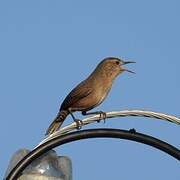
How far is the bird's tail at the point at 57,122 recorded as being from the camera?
760cm

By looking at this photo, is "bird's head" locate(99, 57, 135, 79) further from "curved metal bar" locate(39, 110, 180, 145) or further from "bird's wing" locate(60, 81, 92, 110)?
"curved metal bar" locate(39, 110, 180, 145)

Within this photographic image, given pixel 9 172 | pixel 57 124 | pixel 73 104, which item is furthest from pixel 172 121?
pixel 73 104

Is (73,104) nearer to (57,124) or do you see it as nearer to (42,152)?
(57,124)

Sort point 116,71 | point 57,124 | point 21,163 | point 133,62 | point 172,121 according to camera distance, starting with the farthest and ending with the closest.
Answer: point 116,71
point 133,62
point 57,124
point 172,121
point 21,163

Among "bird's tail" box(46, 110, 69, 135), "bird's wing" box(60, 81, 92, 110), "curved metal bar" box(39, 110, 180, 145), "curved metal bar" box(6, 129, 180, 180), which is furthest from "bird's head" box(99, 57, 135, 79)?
"curved metal bar" box(6, 129, 180, 180)

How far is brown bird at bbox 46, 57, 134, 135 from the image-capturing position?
29.0 feet

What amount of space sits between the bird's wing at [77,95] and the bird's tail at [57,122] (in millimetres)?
124

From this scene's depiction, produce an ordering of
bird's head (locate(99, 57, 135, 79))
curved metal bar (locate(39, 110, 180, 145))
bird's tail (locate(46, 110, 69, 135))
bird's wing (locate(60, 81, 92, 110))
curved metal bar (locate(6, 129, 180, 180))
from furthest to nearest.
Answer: bird's head (locate(99, 57, 135, 79)), bird's wing (locate(60, 81, 92, 110)), bird's tail (locate(46, 110, 69, 135)), curved metal bar (locate(39, 110, 180, 145)), curved metal bar (locate(6, 129, 180, 180))

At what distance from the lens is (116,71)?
928cm

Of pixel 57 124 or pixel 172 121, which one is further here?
pixel 57 124

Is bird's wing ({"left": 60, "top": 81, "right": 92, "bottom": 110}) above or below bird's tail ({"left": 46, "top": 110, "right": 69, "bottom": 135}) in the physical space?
above

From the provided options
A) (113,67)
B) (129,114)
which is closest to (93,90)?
(113,67)

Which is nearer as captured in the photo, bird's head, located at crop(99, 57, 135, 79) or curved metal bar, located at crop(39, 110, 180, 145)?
curved metal bar, located at crop(39, 110, 180, 145)

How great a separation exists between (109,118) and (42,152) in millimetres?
795
